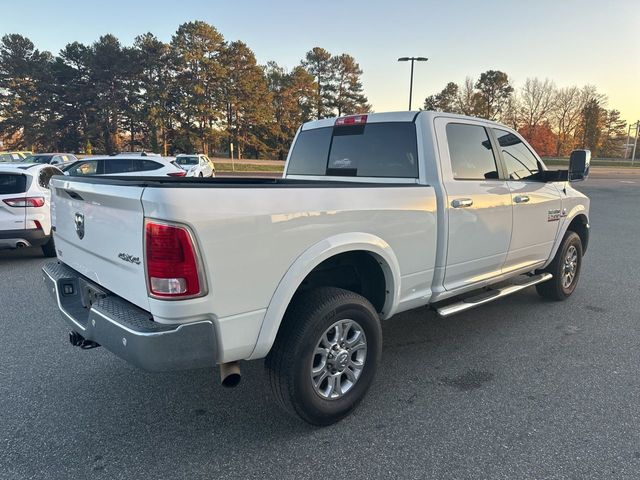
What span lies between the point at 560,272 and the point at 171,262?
14.7 ft

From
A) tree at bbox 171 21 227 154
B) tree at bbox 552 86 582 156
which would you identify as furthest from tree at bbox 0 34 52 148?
tree at bbox 552 86 582 156

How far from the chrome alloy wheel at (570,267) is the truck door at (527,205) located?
20.3 inches

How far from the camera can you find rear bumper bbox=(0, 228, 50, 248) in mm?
6258

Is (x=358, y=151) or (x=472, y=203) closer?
(x=472, y=203)

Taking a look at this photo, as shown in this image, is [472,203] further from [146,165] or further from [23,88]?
[23,88]

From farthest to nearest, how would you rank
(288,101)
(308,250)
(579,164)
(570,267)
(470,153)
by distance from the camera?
(288,101)
(570,267)
(579,164)
(470,153)
(308,250)

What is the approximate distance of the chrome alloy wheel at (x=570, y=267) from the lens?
5020mm

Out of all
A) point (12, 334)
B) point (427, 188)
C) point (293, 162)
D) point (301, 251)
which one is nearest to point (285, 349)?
point (301, 251)

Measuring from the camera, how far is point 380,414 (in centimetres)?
282

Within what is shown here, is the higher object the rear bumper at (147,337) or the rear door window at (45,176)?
the rear door window at (45,176)

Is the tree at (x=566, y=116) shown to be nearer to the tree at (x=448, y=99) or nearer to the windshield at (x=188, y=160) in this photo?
the tree at (x=448, y=99)

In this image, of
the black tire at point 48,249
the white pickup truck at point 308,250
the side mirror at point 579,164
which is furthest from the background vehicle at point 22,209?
the side mirror at point 579,164

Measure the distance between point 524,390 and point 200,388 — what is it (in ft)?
7.63

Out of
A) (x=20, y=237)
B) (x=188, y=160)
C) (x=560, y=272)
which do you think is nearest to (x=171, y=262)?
(x=560, y=272)
